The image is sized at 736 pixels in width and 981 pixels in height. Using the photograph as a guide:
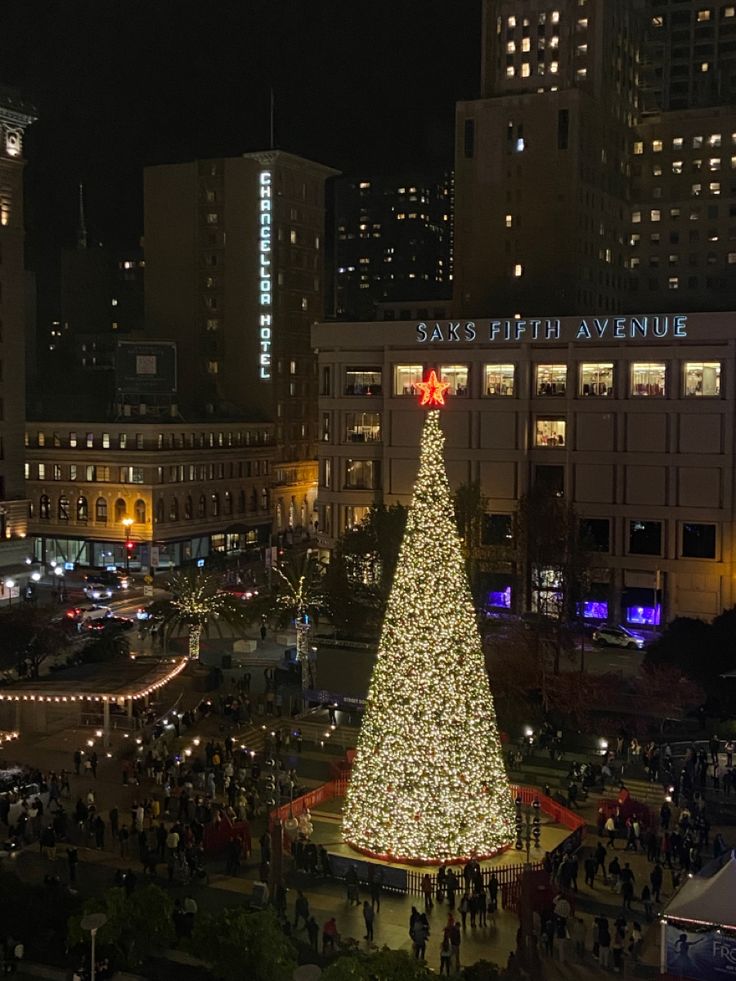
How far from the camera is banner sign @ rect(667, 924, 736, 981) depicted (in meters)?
20.5

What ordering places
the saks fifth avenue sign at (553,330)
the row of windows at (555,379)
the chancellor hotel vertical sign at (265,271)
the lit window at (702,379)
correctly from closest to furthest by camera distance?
the lit window at (702,379) → the row of windows at (555,379) → the saks fifth avenue sign at (553,330) → the chancellor hotel vertical sign at (265,271)

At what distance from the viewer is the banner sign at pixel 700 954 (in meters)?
20.5

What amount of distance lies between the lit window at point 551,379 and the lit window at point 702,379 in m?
7.04

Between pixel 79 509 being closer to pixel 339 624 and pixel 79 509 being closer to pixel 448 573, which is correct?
pixel 339 624

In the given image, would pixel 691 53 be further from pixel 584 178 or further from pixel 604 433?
pixel 604 433

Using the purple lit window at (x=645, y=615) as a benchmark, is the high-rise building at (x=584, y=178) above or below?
above

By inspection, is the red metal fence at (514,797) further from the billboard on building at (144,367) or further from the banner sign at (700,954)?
the billboard on building at (144,367)

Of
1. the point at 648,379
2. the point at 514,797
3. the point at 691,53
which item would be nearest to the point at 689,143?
the point at 691,53

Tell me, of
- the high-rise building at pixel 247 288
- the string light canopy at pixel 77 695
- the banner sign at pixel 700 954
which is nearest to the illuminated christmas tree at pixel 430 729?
the banner sign at pixel 700 954

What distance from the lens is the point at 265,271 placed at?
103 meters

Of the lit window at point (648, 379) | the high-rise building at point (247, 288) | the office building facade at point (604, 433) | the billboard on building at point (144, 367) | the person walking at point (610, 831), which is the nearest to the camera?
the person walking at point (610, 831)

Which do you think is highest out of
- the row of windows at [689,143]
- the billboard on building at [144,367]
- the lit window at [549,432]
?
the row of windows at [689,143]

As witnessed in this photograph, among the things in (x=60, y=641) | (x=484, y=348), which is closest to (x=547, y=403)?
(x=484, y=348)

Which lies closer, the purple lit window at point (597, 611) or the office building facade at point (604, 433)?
the office building facade at point (604, 433)
